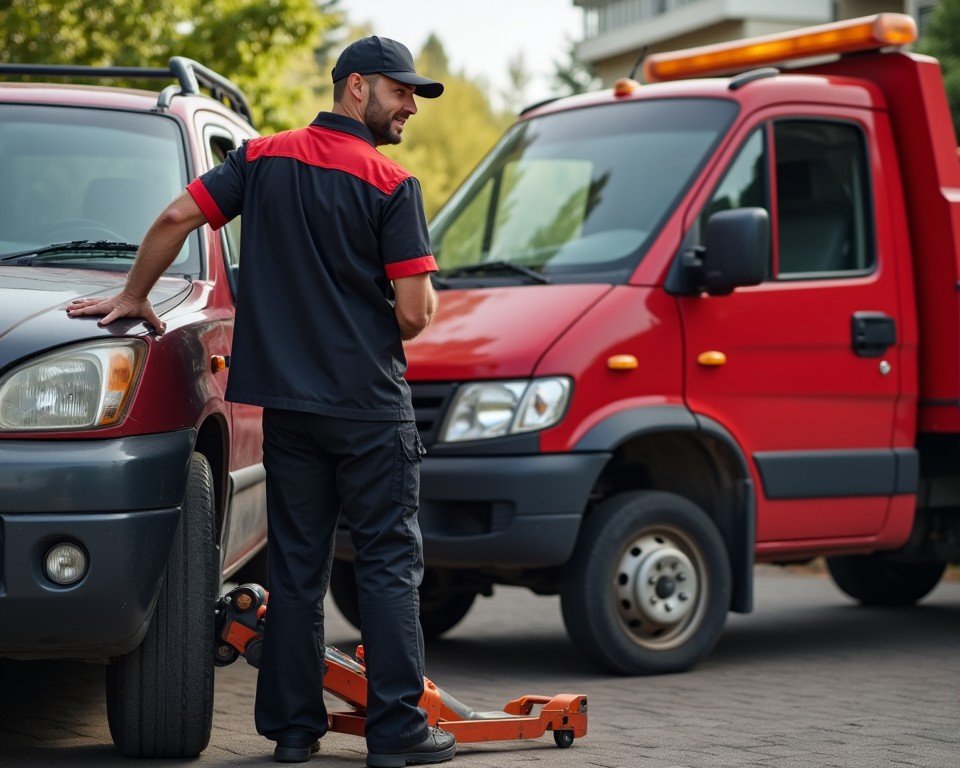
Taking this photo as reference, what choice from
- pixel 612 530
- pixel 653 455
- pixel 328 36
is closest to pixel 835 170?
pixel 653 455

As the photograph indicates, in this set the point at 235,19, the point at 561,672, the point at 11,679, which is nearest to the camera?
the point at 11,679

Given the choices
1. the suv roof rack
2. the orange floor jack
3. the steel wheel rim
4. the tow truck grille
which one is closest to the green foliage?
the suv roof rack

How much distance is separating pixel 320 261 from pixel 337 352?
0.82 feet

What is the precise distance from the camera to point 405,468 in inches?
182

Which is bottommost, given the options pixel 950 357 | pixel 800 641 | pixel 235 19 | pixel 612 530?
pixel 800 641

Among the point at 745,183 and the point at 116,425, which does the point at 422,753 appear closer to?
the point at 116,425

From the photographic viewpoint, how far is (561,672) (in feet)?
22.8

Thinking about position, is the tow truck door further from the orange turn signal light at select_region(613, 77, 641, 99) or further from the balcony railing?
the balcony railing

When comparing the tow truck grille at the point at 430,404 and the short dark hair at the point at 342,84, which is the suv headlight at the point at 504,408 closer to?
the tow truck grille at the point at 430,404

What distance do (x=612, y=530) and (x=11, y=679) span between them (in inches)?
92.2

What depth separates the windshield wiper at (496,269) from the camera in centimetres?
696

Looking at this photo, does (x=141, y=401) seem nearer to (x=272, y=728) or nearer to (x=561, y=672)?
(x=272, y=728)

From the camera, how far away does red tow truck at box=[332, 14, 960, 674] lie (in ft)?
21.4

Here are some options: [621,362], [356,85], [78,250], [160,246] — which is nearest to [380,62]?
[356,85]
